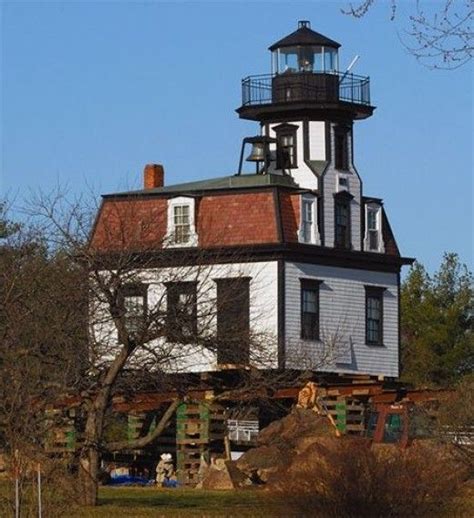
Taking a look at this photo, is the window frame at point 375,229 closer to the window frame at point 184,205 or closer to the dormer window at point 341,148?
the dormer window at point 341,148

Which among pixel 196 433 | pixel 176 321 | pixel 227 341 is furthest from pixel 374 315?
pixel 176 321

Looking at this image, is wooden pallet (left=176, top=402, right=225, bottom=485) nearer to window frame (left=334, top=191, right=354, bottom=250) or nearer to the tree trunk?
window frame (left=334, top=191, right=354, bottom=250)

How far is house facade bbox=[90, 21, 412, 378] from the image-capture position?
57.4 m

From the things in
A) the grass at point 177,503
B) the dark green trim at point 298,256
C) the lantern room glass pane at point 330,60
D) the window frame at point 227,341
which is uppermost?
the lantern room glass pane at point 330,60

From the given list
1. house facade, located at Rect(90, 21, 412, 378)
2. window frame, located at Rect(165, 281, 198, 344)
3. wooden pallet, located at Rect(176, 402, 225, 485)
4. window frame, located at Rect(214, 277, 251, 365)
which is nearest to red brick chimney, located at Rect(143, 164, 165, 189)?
house facade, located at Rect(90, 21, 412, 378)

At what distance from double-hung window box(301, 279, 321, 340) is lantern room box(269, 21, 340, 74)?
792cm

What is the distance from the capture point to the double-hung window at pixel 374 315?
2400 inches

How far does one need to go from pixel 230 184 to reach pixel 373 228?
18.7 ft

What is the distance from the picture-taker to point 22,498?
80.7ft

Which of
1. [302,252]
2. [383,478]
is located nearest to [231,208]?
[302,252]

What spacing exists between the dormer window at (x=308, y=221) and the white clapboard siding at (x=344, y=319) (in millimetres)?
912

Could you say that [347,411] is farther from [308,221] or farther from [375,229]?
[375,229]

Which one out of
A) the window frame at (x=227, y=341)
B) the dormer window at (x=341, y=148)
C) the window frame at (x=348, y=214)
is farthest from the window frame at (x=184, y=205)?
the window frame at (x=227, y=341)

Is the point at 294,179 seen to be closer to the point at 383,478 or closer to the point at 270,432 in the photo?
the point at 270,432
